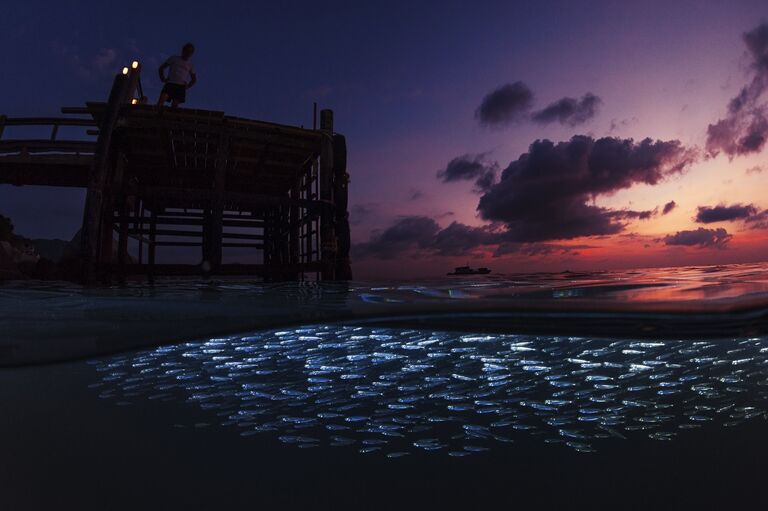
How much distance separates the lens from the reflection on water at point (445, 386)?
2.28 metres

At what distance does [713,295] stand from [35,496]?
188 inches

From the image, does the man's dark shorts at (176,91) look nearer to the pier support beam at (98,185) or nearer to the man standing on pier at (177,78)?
the man standing on pier at (177,78)

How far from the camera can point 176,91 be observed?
9.87 metres

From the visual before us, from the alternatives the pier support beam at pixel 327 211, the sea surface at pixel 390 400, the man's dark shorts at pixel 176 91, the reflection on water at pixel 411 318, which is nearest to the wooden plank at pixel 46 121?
the man's dark shorts at pixel 176 91

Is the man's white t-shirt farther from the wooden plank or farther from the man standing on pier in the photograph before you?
the wooden plank

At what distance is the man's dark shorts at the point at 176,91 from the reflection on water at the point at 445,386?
25.3 feet

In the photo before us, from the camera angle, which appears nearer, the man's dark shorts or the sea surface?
the sea surface

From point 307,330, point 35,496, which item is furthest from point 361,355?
point 35,496

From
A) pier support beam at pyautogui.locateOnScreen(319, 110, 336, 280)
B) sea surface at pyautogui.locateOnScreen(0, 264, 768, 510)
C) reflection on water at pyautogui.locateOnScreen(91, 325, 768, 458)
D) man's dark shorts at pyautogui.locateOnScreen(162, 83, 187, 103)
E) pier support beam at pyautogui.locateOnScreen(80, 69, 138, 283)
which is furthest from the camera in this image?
man's dark shorts at pyautogui.locateOnScreen(162, 83, 187, 103)

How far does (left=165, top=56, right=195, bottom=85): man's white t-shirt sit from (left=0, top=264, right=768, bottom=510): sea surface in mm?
6252

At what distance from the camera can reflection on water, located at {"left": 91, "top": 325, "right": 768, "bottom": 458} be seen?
2275mm

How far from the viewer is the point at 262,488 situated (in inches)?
66.6

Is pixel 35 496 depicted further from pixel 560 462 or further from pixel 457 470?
pixel 560 462

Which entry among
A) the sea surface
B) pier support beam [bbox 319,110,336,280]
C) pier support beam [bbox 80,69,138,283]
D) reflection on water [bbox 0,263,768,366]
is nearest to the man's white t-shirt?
pier support beam [bbox 80,69,138,283]
